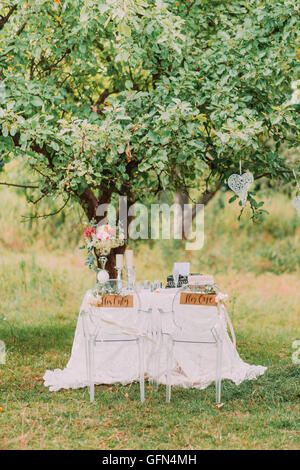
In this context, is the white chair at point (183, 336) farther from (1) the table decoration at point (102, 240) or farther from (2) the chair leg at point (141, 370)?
(1) the table decoration at point (102, 240)

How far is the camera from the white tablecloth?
454cm

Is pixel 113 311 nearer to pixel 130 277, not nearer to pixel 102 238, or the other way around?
pixel 130 277

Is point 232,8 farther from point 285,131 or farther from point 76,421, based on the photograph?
point 76,421

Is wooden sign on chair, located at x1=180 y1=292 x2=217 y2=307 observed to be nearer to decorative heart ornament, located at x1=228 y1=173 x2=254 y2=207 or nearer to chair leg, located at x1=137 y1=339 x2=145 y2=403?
chair leg, located at x1=137 y1=339 x2=145 y2=403

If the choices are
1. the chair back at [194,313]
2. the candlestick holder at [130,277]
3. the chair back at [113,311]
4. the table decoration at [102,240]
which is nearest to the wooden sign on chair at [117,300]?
the chair back at [113,311]

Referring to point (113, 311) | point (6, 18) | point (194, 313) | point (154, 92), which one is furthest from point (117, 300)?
point (6, 18)

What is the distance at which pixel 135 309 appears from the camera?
450 cm

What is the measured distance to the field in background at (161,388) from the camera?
348 cm

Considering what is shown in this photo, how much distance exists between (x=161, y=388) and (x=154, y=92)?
2.53 m

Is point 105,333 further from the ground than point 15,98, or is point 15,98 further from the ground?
point 15,98

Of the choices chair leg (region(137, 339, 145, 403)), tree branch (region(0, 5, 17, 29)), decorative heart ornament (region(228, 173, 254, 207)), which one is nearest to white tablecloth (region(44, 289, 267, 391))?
chair leg (region(137, 339, 145, 403))

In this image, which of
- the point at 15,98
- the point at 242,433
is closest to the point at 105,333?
the point at 242,433

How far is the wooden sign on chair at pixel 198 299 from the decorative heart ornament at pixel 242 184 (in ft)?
3.36
